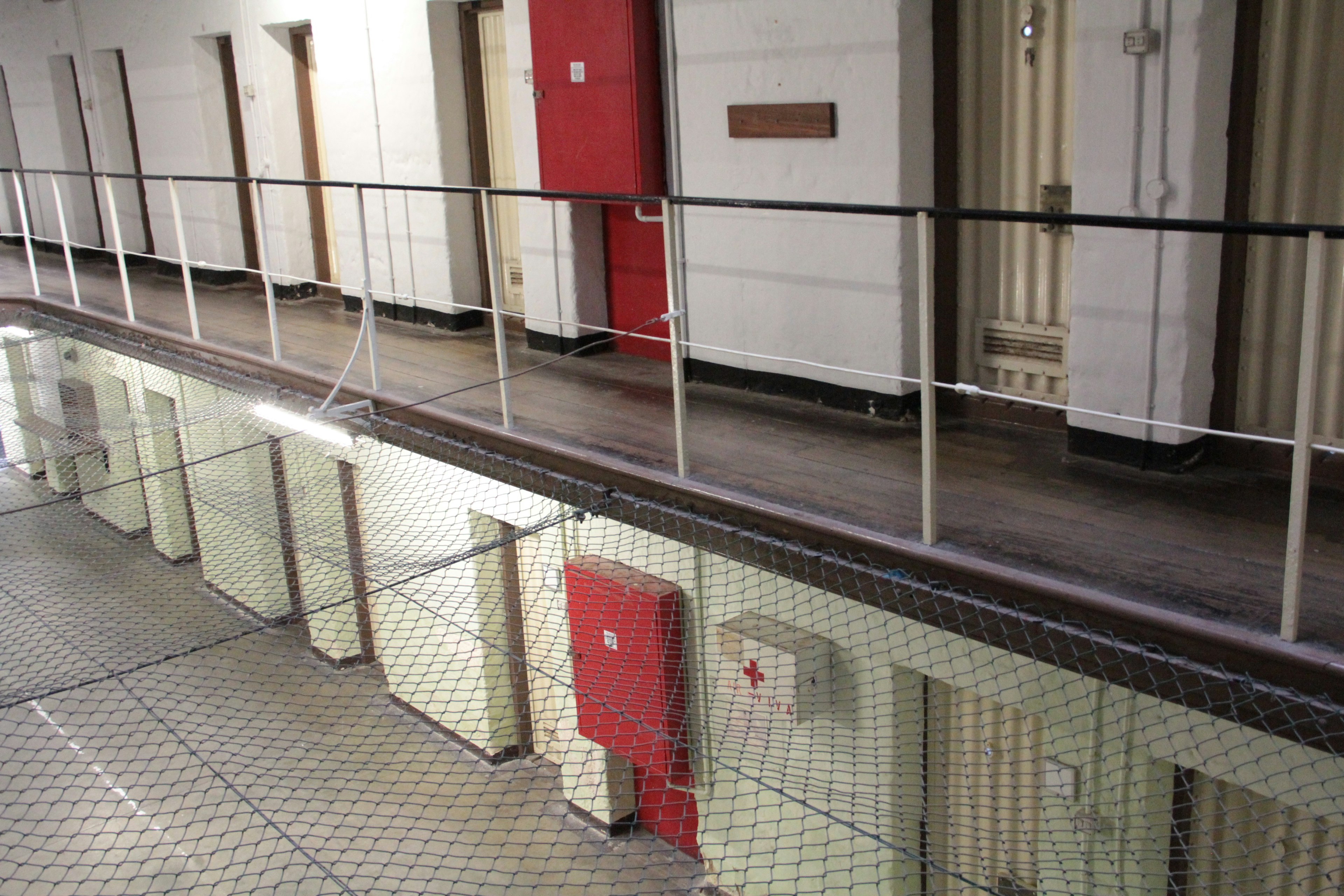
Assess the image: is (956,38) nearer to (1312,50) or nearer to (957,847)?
(1312,50)

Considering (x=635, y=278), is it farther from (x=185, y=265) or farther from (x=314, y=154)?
(x=314, y=154)

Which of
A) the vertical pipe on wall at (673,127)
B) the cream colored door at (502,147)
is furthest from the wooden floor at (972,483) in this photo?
the cream colored door at (502,147)

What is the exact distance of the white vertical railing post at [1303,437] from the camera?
1442mm

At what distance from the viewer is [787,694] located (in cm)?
253

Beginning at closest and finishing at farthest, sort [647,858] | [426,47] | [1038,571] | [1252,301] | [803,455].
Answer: [1038,571], [1252,301], [803,455], [647,858], [426,47]

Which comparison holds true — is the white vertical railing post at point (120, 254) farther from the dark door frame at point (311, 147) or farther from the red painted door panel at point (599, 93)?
the red painted door panel at point (599, 93)

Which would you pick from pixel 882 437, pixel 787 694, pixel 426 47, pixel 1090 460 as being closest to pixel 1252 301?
pixel 1090 460

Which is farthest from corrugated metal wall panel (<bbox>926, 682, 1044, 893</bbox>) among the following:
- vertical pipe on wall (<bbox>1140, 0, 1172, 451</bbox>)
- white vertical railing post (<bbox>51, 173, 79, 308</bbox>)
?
white vertical railing post (<bbox>51, 173, 79, 308</bbox>)

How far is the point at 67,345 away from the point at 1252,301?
16.0 feet

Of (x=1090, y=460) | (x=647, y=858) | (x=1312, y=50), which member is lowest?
(x=647, y=858)

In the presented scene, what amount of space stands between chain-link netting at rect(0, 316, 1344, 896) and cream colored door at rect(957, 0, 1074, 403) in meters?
0.77

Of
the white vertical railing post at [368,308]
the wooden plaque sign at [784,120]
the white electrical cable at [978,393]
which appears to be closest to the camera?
the white electrical cable at [978,393]

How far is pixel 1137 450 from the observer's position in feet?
7.55

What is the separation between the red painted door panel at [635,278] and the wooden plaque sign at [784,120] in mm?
533
